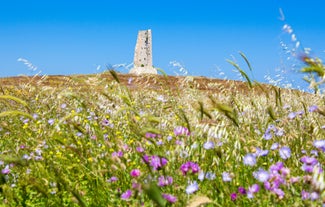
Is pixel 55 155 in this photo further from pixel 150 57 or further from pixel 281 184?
pixel 150 57

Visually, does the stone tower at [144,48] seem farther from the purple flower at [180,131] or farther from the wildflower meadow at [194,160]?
the purple flower at [180,131]

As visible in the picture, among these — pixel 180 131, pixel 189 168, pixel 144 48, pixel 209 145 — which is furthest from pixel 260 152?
pixel 144 48

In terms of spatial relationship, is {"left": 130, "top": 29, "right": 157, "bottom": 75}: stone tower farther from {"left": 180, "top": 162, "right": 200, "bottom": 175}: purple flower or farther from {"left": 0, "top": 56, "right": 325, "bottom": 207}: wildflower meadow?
{"left": 180, "top": 162, "right": 200, "bottom": 175}: purple flower

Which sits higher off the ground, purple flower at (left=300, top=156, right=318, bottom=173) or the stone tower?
the stone tower

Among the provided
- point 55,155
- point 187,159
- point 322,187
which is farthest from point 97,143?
point 322,187

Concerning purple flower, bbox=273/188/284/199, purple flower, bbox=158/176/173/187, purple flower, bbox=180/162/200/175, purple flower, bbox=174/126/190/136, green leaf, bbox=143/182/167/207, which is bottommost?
green leaf, bbox=143/182/167/207

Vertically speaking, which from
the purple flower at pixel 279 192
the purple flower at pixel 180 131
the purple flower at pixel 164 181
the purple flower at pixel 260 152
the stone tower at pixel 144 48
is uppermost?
the stone tower at pixel 144 48

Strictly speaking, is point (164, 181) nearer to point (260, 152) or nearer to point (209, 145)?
point (209, 145)

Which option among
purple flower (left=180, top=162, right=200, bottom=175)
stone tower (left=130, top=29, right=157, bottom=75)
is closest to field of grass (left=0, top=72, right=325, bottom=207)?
purple flower (left=180, top=162, right=200, bottom=175)

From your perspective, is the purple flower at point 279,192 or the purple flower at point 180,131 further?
the purple flower at point 180,131

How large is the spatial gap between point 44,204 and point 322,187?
2.81 meters

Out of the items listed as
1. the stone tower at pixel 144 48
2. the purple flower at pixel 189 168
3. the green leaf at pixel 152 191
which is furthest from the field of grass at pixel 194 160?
the stone tower at pixel 144 48

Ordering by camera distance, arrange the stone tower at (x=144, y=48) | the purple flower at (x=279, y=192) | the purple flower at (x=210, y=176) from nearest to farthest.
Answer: the purple flower at (x=279, y=192), the purple flower at (x=210, y=176), the stone tower at (x=144, y=48)

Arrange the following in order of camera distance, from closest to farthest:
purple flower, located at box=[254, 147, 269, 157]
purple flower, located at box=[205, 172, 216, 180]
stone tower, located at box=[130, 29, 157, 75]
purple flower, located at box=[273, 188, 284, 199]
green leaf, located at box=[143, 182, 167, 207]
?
green leaf, located at box=[143, 182, 167, 207], purple flower, located at box=[273, 188, 284, 199], purple flower, located at box=[205, 172, 216, 180], purple flower, located at box=[254, 147, 269, 157], stone tower, located at box=[130, 29, 157, 75]
